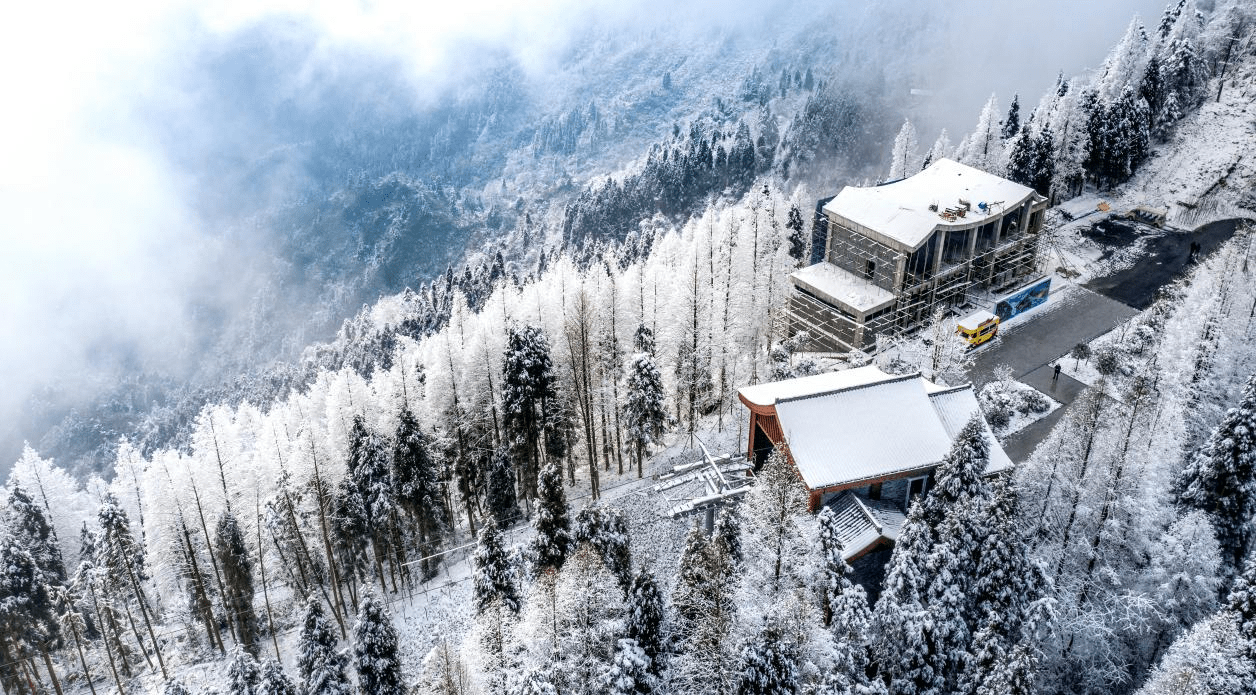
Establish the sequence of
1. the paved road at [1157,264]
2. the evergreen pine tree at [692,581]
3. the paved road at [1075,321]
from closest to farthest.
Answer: the evergreen pine tree at [692,581] → the paved road at [1075,321] → the paved road at [1157,264]

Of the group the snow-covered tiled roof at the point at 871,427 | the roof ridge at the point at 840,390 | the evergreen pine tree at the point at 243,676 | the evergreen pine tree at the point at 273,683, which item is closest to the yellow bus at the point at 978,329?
the snow-covered tiled roof at the point at 871,427

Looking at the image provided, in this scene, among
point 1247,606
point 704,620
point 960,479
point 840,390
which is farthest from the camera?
point 840,390

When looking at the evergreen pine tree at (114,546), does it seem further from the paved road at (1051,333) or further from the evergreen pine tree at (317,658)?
the paved road at (1051,333)

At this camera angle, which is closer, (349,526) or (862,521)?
(862,521)

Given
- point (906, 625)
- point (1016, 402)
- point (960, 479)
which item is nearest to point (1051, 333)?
point (1016, 402)

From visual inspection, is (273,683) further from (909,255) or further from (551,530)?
(909,255)

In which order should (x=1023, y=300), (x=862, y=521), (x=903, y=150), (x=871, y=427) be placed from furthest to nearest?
1. (x=903, y=150)
2. (x=1023, y=300)
3. (x=871, y=427)
4. (x=862, y=521)
